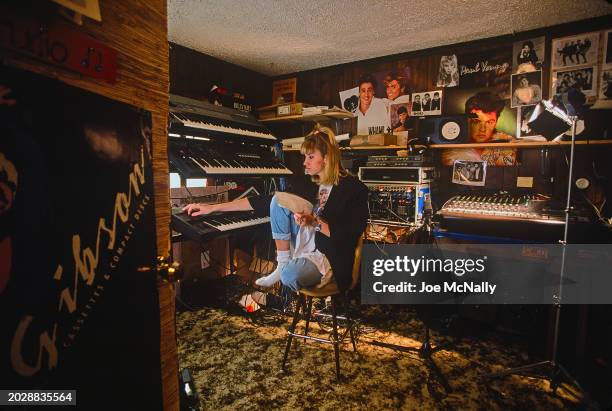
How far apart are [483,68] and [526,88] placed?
444mm

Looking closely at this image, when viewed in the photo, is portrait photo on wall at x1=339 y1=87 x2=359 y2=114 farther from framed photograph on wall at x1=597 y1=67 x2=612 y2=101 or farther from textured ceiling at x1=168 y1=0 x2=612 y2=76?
framed photograph on wall at x1=597 y1=67 x2=612 y2=101

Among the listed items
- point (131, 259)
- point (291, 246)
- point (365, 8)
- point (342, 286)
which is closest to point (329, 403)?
point (342, 286)

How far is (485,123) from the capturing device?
11.1 ft

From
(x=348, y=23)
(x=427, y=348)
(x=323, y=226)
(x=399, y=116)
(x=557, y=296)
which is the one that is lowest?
(x=427, y=348)

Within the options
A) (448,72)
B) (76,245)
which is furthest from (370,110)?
(76,245)

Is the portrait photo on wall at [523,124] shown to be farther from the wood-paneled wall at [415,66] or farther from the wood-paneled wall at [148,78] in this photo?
the wood-paneled wall at [148,78]

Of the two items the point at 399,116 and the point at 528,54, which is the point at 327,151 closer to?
the point at 399,116

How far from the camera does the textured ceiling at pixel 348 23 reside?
267 cm

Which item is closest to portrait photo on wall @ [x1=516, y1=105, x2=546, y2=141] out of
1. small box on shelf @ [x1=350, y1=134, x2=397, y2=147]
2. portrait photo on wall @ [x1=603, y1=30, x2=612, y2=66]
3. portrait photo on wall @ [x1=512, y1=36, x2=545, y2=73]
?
portrait photo on wall @ [x1=512, y1=36, x2=545, y2=73]

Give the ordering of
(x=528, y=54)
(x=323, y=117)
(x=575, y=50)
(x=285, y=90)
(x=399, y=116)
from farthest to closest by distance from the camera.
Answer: (x=285, y=90) < (x=323, y=117) < (x=399, y=116) < (x=528, y=54) < (x=575, y=50)

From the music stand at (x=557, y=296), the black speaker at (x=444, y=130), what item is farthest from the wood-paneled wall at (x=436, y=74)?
the music stand at (x=557, y=296)

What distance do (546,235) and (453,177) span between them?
123 centimetres

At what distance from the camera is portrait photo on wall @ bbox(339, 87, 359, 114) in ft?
13.5

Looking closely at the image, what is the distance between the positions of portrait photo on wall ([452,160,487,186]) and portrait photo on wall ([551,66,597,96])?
883 millimetres
